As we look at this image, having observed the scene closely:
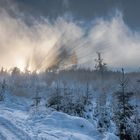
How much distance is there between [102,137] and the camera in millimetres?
20312

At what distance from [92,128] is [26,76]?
166 metres

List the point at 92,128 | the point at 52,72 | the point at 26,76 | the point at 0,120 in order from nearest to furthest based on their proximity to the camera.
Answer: the point at 0,120
the point at 92,128
the point at 26,76
the point at 52,72

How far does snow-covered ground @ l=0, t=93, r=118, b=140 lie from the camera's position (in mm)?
16728

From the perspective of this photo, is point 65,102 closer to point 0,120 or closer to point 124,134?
point 124,134

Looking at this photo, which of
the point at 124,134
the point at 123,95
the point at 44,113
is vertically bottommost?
the point at 124,134

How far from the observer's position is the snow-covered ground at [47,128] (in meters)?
16.7

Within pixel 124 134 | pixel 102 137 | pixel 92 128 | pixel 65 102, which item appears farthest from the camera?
pixel 65 102

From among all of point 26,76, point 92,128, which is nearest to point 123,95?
point 92,128

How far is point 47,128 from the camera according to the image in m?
20.2

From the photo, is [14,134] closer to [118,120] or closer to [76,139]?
[76,139]

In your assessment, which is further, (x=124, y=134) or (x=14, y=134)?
(x=124, y=134)

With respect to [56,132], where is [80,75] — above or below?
above

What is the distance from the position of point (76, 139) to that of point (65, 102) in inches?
1016

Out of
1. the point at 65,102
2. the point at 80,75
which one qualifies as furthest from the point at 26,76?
the point at 65,102
